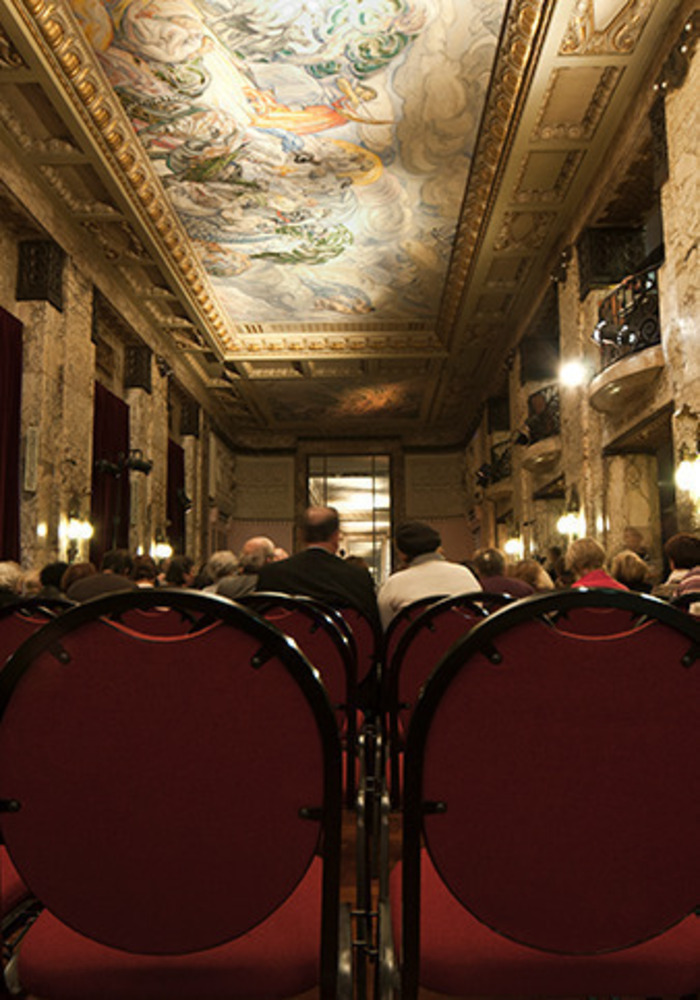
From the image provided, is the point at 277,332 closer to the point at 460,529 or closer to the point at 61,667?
the point at 460,529

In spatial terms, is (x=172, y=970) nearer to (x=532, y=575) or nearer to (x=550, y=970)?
(x=550, y=970)

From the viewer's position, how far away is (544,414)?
44.6 feet

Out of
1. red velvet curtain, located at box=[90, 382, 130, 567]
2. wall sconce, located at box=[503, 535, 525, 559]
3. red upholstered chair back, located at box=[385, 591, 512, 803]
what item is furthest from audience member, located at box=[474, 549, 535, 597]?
wall sconce, located at box=[503, 535, 525, 559]

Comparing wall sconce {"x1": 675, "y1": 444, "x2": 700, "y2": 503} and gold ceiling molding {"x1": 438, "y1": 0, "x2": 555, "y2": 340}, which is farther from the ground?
gold ceiling molding {"x1": 438, "y1": 0, "x2": 555, "y2": 340}

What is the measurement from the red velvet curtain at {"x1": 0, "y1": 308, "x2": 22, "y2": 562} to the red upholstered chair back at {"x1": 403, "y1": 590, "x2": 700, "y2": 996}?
962cm

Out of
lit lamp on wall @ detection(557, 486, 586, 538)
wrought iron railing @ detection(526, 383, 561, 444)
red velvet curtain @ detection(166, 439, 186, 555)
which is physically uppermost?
wrought iron railing @ detection(526, 383, 561, 444)

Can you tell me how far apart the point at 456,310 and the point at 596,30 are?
7.22 meters

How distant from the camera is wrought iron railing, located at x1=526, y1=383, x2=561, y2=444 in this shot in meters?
13.3

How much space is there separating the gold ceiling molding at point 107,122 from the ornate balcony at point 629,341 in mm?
6427

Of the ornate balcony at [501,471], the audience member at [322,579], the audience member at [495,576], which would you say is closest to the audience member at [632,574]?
the audience member at [495,576]

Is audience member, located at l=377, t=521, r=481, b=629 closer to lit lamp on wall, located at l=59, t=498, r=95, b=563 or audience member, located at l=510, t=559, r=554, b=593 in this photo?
audience member, located at l=510, t=559, r=554, b=593

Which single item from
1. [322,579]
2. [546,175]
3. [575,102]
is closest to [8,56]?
[575,102]

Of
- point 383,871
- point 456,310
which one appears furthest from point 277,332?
point 383,871

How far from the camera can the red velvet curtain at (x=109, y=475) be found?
1253cm
